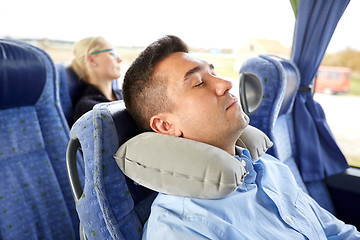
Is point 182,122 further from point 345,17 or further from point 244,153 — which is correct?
point 345,17

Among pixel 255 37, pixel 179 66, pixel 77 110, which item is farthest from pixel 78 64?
pixel 179 66

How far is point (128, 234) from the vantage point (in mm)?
1047

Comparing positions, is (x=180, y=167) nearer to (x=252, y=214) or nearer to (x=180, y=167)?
(x=180, y=167)

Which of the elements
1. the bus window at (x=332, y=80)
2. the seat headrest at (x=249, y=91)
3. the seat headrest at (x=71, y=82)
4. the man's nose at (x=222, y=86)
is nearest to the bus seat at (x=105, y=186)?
the man's nose at (x=222, y=86)

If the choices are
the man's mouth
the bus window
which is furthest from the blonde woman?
the bus window

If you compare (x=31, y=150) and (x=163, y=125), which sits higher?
(x=163, y=125)

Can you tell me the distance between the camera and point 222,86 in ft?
4.00

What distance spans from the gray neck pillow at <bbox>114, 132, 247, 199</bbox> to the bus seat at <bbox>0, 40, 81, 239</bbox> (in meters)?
1.04

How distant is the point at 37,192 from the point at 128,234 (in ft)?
3.35

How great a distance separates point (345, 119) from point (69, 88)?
267 cm

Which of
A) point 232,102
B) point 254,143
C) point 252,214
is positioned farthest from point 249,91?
point 252,214

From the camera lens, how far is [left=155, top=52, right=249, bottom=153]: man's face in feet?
3.94

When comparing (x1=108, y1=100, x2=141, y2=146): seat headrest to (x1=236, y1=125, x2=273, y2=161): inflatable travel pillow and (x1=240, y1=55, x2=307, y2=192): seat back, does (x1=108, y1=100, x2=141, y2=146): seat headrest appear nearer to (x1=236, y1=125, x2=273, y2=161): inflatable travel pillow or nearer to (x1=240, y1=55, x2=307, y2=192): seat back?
(x1=236, y1=125, x2=273, y2=161): inflatable travel pillow

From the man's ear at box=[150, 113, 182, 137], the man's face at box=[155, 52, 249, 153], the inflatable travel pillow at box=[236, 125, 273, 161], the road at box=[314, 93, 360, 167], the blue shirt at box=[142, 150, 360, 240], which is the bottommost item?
the road at box=[314, 93, 360, 167]
